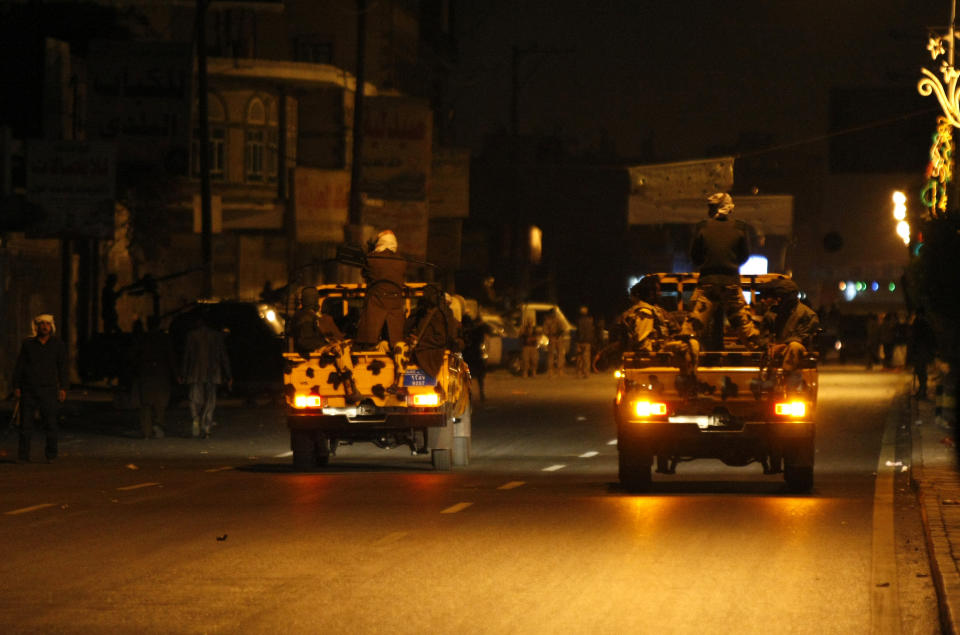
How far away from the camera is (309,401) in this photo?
20.5 m

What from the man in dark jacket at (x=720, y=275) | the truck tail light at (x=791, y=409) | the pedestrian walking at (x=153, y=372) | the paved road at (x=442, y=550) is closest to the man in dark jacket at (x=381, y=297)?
the paved road at (x=442, y=550)

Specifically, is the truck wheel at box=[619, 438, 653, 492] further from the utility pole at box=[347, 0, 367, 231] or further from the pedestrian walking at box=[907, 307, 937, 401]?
the utility pole at box=[347, 0, 367, 231]

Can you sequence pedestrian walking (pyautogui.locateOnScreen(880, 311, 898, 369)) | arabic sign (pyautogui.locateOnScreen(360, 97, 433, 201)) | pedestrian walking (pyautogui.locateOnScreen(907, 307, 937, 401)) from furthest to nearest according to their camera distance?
pedestrian walking (pyautogui.locateOnScreen(880, 311, 898, 369)) < arabic sign (pyautogui.locateOnScreen(360, 97, 433, 201)) < pedestrian walking (pyautogui.locateOnScreen(907, 307, 937, 401))

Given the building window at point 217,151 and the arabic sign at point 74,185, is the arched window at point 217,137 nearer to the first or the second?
the building window at point 217,151

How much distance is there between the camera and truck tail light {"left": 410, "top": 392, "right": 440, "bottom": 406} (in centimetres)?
2044

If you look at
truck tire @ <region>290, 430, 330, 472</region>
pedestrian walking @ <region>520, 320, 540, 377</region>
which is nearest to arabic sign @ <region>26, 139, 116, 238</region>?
truck tire @ <region>290, 430, 330, 472</region>

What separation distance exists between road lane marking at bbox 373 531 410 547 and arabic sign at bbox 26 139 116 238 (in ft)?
73.7

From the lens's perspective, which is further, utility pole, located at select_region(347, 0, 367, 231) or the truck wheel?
utility pole, located at select_region(347, 0, 367, 231)

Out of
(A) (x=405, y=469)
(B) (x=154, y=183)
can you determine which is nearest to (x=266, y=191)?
(B) (x=154, y=183)

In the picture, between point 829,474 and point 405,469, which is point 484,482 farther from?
point 829,474

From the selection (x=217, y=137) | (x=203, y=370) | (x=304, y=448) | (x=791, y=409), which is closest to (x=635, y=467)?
(x=791, y=409)

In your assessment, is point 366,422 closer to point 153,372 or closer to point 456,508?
point 456,508

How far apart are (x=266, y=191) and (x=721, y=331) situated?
137ft

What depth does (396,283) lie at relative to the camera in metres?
20.5
